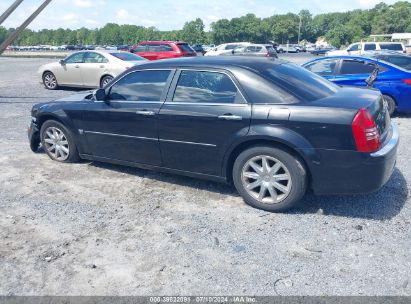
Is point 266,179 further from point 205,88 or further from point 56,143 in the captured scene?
point 56,143

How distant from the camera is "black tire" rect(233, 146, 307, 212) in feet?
12.1

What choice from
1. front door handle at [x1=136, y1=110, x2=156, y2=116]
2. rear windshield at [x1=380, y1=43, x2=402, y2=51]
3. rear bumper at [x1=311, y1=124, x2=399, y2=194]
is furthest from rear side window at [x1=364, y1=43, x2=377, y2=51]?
front door handle at [x1=136, y1=110, x2=156, y2=116]

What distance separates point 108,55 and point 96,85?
109 centimetres

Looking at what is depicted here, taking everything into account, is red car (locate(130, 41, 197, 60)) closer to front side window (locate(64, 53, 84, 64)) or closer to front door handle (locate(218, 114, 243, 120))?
front side window (locate(64, 53, 84, 64))

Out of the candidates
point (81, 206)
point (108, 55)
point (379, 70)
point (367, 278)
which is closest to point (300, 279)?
point (367, 278)

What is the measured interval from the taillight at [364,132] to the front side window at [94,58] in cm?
997

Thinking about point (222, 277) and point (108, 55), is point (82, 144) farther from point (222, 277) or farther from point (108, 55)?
point (108, 55)

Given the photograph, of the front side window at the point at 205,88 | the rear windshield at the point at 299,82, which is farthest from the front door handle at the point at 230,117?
the rear windshield at the point at 299,82

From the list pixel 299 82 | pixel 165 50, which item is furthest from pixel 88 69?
pixel 299 82

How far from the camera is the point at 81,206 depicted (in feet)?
13.6

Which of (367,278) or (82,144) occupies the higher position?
(82,144)

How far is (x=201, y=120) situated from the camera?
4.04 metres

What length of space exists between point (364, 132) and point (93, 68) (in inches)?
410

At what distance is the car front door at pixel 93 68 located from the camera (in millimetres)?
11898
